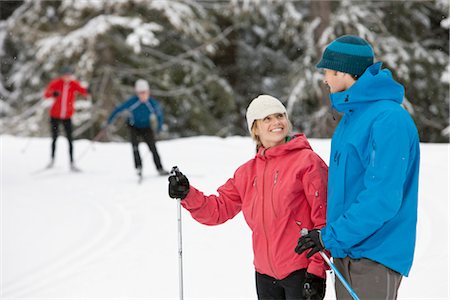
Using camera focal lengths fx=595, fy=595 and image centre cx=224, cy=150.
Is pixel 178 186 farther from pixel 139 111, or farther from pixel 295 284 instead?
pixel 139 111

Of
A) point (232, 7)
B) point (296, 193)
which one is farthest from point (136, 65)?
point (296, 193)

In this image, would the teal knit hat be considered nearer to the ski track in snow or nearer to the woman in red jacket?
the woman in red jacket

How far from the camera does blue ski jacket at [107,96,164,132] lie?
9352mm

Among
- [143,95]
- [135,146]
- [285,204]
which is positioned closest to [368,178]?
[285,204]

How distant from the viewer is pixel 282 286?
2.74 meters

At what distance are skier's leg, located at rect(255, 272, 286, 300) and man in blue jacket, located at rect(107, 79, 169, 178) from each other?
22.0 feet

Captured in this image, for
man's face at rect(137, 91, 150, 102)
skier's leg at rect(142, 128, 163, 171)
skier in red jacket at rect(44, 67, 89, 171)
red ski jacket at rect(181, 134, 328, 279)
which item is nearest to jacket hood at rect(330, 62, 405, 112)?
red ski jacket at rect(181, 134, 328, 279)

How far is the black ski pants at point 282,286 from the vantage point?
8.82ft

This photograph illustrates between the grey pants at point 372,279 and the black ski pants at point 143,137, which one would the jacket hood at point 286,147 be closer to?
the grey pants at point 372,279

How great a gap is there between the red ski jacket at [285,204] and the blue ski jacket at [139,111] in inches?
264

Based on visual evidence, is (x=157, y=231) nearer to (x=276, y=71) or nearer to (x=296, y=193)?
(x=296, y=193)

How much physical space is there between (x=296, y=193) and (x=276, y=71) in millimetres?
18969

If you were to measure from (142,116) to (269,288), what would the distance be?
6910mm

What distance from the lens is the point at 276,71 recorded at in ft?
70.0
